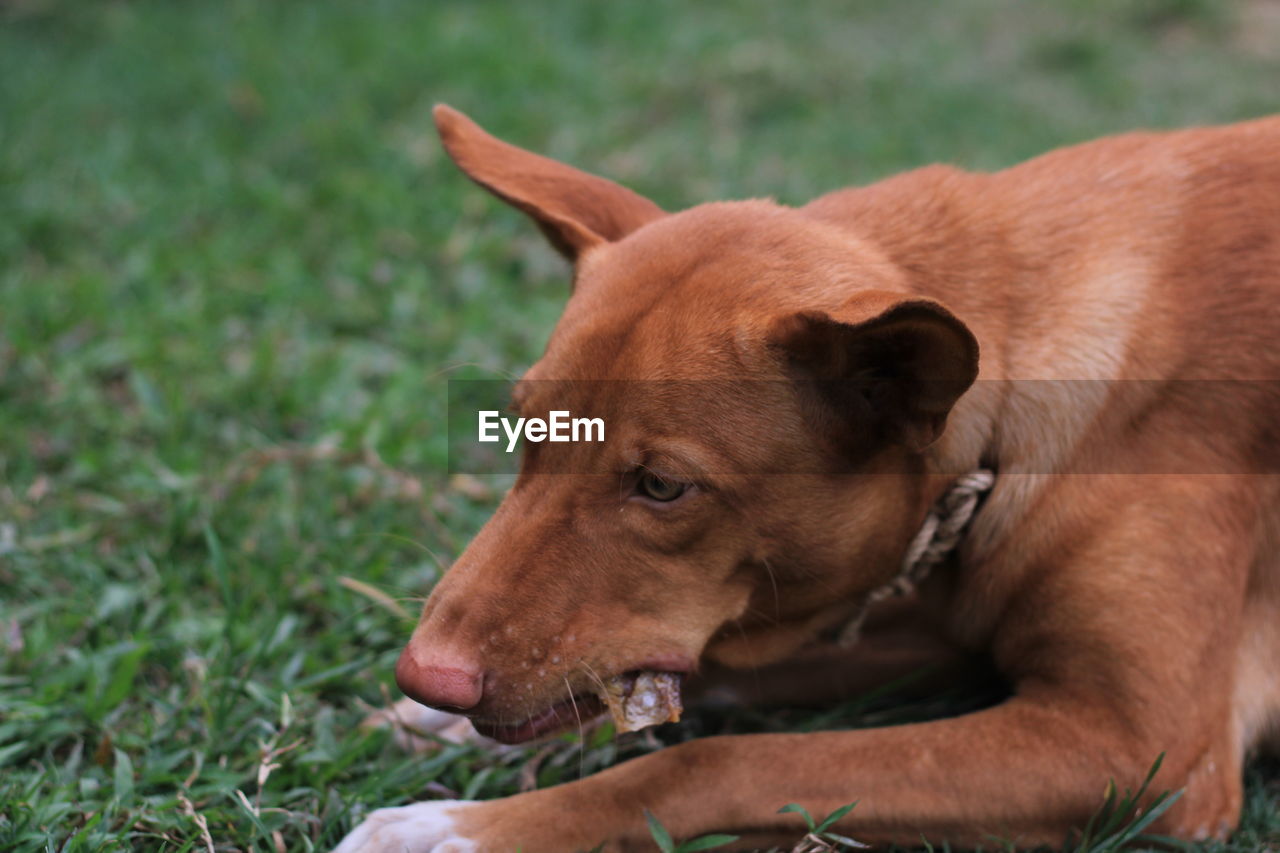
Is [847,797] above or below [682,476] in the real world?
below

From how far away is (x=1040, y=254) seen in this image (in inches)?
113

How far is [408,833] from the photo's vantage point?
2602 mm

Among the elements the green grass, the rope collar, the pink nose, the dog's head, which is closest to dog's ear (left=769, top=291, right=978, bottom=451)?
the dog's head

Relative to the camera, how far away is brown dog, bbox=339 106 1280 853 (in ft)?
8.31

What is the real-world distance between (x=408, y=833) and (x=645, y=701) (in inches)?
22.4

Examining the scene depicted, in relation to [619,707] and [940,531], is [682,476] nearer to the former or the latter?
[619,707]

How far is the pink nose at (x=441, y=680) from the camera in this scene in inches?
95.3

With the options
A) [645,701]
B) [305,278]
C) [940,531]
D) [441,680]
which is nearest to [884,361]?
[940,531]

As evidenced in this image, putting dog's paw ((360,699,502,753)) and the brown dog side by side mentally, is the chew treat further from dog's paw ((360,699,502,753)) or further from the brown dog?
dog's paw ((360,699,502,753))

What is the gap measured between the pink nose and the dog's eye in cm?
50

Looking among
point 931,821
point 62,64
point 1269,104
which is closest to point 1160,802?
point 931,821

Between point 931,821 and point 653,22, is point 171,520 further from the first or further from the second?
point 653,22

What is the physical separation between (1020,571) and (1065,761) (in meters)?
0.42

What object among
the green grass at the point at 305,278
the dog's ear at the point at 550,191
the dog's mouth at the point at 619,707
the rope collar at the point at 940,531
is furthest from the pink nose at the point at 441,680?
the dog's ear at the point at 550,191
